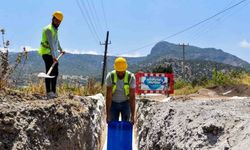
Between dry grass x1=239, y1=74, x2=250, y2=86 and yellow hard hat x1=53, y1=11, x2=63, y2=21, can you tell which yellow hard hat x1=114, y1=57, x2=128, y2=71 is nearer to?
yellow hard hat x1=53, y1=11, x2=63, y2=21

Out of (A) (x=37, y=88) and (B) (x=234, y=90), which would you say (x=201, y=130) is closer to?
(A) (x=37, y=88)

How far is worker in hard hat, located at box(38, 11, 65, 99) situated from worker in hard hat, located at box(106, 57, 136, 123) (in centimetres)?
132

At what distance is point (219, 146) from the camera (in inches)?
203

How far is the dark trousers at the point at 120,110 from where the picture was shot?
27.5 feet

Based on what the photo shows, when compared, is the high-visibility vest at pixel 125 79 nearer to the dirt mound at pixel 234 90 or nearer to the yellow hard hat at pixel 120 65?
the yellow hard hat at pixel 120 65

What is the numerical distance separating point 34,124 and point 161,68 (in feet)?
151

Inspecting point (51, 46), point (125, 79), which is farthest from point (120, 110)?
point (51, 46)

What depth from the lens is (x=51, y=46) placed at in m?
8.80

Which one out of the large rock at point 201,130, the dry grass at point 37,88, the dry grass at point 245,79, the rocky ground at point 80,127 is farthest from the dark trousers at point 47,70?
the dry grass at point 245,79

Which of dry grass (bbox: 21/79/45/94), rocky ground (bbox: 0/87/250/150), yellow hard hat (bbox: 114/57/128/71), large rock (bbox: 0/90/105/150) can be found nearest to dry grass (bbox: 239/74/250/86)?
dry grass (bbox: 21/79/45/94)

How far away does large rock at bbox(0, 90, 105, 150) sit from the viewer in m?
5.10

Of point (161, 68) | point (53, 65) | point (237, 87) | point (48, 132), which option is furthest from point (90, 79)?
point (161, 68)

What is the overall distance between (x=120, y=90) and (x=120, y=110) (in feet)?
1.44


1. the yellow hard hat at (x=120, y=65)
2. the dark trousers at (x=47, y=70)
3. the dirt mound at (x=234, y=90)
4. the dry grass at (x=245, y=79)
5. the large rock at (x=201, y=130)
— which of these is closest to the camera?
the large rock at (x=201, y=130)
